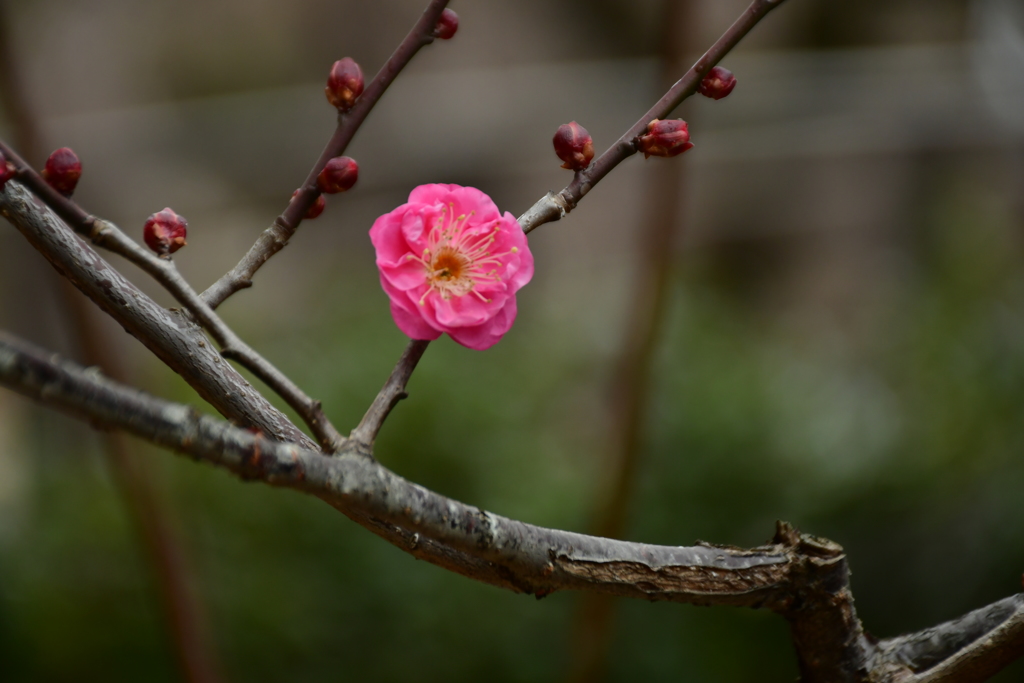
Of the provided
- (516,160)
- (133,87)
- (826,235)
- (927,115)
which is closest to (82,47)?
(133,87)

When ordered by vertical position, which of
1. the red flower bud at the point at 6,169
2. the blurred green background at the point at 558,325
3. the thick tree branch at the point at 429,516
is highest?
the blurred green background at the point at 558,325

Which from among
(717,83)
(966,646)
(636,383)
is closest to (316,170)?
(717,83)

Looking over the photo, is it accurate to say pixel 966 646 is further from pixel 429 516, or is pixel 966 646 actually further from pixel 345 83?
pixel 345 83

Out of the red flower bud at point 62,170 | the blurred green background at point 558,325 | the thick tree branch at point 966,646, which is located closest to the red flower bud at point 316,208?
the red flower bud at point 62,170

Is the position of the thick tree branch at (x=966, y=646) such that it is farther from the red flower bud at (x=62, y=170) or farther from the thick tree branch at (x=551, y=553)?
the red flower bud at (x=62, y=170)

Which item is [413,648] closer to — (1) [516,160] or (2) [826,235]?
(1) [516,160]

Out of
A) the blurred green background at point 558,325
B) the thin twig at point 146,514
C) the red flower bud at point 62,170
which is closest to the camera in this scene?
the red flower bud at point 62,170
